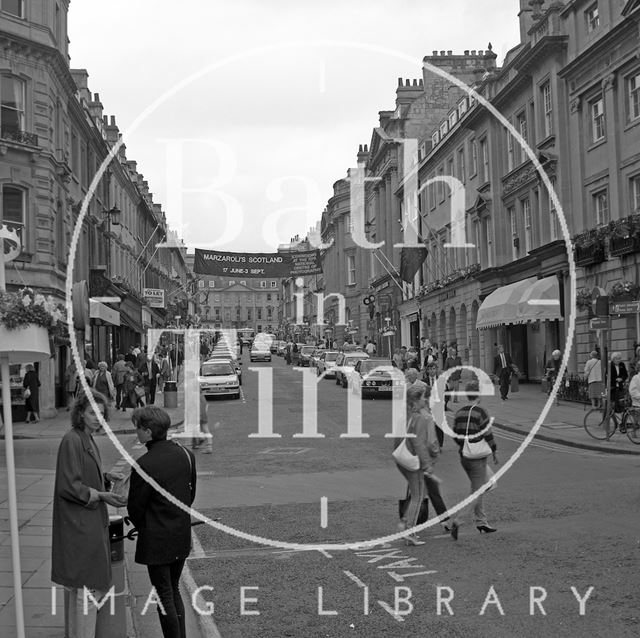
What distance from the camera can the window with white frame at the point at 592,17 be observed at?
92.2ft

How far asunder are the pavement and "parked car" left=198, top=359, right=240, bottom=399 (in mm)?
7846

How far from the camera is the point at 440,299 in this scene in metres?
49.6

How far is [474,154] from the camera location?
4244 cm

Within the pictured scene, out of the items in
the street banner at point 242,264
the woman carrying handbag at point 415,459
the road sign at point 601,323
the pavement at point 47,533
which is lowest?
the pavement at point 47,533

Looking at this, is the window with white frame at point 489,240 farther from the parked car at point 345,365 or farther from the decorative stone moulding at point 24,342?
the decorative stone moulding at point 24,342

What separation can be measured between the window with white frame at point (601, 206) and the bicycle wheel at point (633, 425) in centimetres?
1203

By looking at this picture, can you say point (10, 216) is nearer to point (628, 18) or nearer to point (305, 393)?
point (305, 393)

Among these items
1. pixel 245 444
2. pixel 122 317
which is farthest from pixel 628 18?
pixel 122 317

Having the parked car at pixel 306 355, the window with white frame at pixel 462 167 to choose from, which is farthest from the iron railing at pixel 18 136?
the parked car at pixel 306 355

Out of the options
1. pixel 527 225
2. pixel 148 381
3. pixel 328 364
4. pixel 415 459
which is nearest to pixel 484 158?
pixel 527 225

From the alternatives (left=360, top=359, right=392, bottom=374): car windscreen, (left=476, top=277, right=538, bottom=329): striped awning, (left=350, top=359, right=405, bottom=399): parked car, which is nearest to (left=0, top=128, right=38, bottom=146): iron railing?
(left=350, top=359, right=405, bottom=399): parked car

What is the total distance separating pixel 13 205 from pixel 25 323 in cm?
2145

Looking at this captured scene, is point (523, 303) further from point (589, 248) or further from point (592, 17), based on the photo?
point (592, 17)

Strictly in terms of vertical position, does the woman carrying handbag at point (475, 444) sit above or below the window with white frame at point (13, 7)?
below
